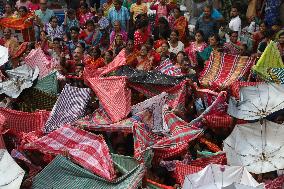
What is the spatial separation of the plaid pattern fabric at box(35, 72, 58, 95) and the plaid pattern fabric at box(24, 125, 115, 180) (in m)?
1.61

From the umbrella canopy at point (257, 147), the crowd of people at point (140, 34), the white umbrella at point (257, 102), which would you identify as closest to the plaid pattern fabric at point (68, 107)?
the crowd of people at point (140, 34)

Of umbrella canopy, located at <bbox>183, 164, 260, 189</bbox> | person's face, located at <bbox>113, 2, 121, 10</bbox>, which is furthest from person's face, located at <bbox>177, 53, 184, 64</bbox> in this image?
umbrella canopy, located at <bbox>183, 164, 260, 189</bbox>

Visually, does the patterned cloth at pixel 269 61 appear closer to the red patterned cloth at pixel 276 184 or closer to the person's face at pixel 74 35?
the red patterned cloth at pixel 276 184

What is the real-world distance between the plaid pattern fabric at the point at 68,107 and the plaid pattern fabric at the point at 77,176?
1.35 meters

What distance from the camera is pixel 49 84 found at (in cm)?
1194

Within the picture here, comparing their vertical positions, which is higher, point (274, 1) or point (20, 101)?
point (274, 1)

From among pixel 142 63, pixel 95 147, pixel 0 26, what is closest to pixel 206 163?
pixel 95 147

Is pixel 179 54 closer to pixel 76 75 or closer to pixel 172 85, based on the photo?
pixel 172 85

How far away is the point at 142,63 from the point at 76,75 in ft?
4.26

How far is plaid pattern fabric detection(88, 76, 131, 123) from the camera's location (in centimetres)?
1091

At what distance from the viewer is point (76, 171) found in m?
9.34

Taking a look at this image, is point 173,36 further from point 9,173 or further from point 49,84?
point 9,173

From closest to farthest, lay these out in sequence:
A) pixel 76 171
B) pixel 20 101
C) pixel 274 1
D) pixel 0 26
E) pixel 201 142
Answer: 1. pixel 76 171
2. pixel 201 142
3. pixel 20 101
4. pixel 274 1
5. pixel 0 26

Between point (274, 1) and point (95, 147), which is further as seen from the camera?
point (274, 1)
